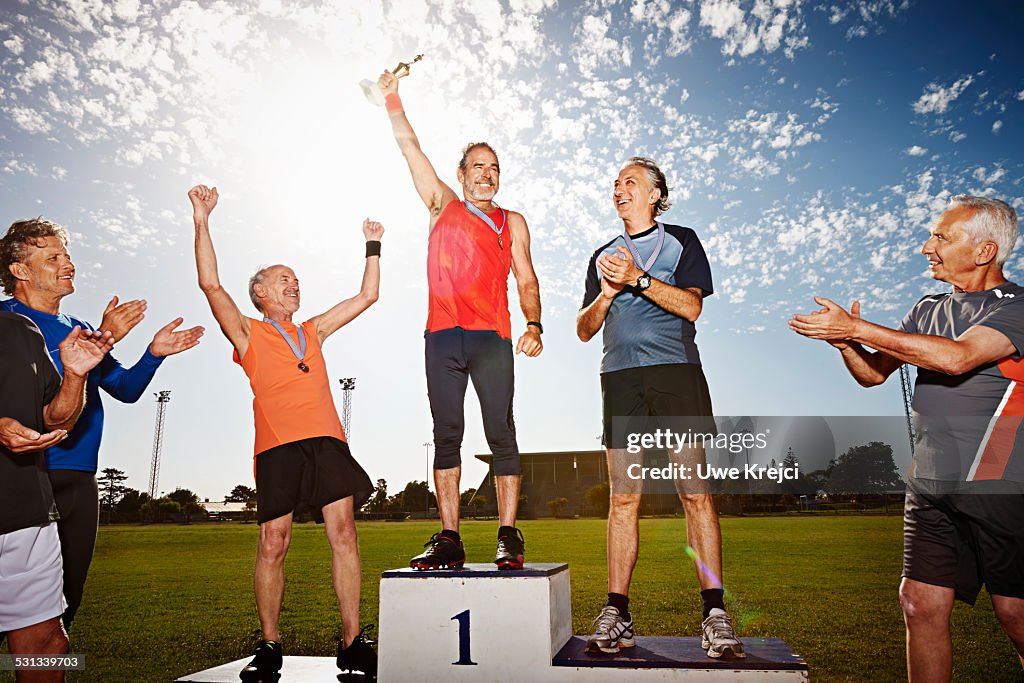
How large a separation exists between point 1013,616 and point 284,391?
3848mm

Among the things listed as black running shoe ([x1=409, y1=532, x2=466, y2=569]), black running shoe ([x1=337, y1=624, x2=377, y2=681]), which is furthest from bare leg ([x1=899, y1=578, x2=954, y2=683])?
black running shoe ([x1=337, y1=624, x2=377, y2=681])

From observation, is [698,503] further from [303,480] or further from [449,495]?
[303,480]

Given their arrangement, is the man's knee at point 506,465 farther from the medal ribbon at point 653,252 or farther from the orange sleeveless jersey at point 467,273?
the medal ribbon at point 653,252

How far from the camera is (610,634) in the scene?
3223mm

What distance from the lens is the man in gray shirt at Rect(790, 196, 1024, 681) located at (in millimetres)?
2689

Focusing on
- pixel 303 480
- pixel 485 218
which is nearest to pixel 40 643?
pixel 303 480

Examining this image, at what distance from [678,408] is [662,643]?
1258mm

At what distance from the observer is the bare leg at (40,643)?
2.66m

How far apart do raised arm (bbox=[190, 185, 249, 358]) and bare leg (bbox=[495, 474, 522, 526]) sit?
186cm

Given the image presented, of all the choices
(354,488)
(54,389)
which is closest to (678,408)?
(354,488)

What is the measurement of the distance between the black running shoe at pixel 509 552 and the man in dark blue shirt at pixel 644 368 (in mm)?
500

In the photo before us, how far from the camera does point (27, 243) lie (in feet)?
12.4

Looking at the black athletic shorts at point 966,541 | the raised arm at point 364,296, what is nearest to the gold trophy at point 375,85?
the raised arm at point 364,296

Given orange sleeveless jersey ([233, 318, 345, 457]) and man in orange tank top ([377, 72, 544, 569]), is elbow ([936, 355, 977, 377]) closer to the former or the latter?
man in orange tank top ([377, 72, 544, 569])
